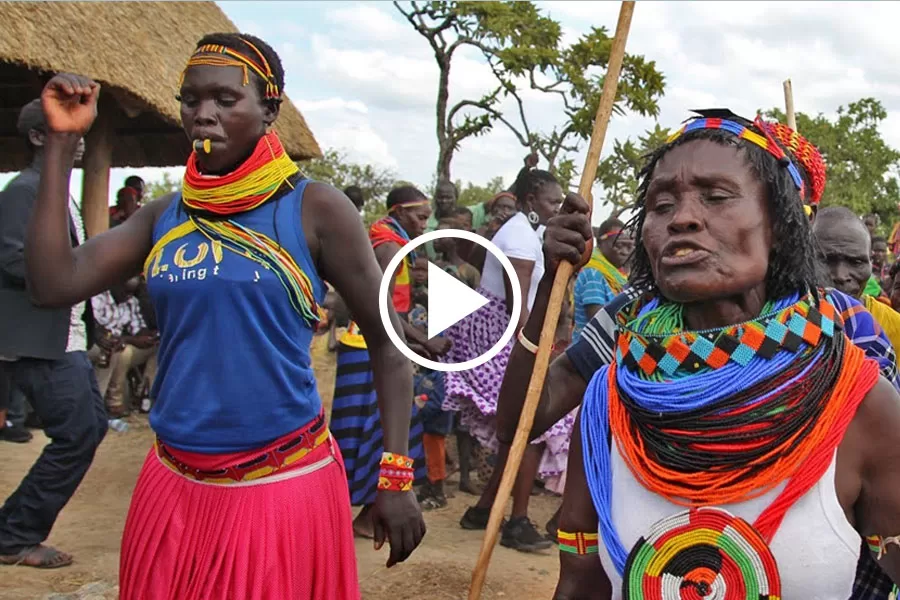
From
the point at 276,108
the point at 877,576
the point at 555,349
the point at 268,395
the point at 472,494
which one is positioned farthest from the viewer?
the point at 472,494

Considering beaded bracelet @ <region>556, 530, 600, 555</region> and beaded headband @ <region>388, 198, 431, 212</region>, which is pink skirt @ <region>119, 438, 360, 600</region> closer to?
beaded bracelet @ <region>556, 530, 600, 555</region>

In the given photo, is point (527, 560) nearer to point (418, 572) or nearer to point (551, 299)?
point (418, 572)

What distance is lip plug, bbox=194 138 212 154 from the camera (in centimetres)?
253

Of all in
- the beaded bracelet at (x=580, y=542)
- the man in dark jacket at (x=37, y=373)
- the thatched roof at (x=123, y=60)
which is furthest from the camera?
the thatched roof at (x=123, y=60)

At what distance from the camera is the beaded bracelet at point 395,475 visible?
253 cm

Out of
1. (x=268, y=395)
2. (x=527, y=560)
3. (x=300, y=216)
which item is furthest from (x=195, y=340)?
→ (x=527, y=560)

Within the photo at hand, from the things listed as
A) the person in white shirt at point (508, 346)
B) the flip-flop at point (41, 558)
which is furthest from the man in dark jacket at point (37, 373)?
the person in white shirt at point (508, 346)

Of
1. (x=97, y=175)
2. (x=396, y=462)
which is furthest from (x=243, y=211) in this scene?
(x=97, y=175)

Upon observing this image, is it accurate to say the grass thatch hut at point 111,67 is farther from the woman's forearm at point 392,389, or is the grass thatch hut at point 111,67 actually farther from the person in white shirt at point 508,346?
the woman's forearm at point 392,389

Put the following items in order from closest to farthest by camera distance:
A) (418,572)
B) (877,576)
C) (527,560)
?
(877,576) < (418,572) < (527,560)

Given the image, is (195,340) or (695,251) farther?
(195,340)

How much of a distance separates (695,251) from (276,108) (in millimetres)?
1561

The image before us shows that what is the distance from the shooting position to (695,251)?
1604mm

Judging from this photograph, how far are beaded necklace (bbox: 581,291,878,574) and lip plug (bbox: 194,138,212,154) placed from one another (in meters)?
1.38
